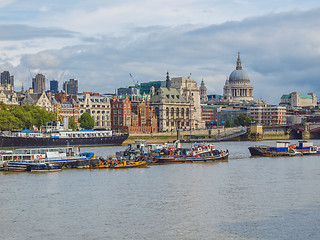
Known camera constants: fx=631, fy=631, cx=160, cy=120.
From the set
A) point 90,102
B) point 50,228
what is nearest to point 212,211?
point 50,228

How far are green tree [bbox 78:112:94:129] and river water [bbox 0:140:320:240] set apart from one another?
305 feet

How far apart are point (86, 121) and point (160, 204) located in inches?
4632

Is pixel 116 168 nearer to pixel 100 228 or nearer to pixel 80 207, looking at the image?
pixel 80 207

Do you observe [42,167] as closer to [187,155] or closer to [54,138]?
[187,155]

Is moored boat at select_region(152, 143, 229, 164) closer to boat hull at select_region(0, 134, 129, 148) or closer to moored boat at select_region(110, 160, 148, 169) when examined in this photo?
moored boat at select_region(110, 160, 148, 169)

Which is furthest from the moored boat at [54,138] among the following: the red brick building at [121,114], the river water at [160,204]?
the river water at [160,204]

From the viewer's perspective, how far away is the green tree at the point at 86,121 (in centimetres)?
16488

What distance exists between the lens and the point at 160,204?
48.7 metres

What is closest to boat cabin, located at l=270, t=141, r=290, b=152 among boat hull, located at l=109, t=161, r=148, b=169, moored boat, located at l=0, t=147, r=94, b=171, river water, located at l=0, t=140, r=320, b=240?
river water, located at l=0, t=140, r=320, b=240

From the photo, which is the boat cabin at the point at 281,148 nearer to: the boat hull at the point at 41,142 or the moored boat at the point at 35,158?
the moored boat at the point at 35,158

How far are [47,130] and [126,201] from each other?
256ft

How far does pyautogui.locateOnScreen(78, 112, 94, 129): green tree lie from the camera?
165m

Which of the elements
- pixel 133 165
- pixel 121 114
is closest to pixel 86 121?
pixel 121 114

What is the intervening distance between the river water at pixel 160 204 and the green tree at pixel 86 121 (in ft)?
305
